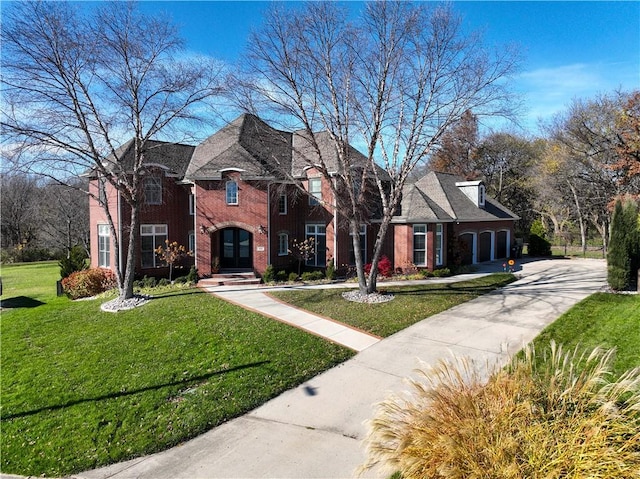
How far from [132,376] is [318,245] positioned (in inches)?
526

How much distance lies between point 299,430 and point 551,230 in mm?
43725

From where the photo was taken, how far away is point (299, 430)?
19.7 ft

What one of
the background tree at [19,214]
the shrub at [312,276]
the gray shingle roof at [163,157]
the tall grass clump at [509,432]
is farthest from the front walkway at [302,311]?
the background tree at [19,214]

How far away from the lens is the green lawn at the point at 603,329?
815cm

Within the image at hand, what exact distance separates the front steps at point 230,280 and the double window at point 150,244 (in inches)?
111

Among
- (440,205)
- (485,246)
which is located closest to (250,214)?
(440,205)

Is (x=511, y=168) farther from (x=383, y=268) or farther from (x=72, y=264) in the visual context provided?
(x=72, y=264)

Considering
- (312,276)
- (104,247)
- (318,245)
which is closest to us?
(312,276)

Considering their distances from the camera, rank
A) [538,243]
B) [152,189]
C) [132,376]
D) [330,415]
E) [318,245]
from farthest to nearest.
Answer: [538,243]
[318,245]
[152,189]
[132,376]
[330,415]

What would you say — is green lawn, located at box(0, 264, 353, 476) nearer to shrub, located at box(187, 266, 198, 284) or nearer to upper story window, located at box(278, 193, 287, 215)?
shrub, located at box(187, 266, 198, 284)

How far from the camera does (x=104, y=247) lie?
66.0ft

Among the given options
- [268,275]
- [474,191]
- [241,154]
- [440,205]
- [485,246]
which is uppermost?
[241,154]

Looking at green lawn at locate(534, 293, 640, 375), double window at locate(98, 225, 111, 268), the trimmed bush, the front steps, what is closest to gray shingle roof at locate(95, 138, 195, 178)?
double window at locate(98, 225, 111, 268)

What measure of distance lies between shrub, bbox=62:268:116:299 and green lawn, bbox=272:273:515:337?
345 inches
